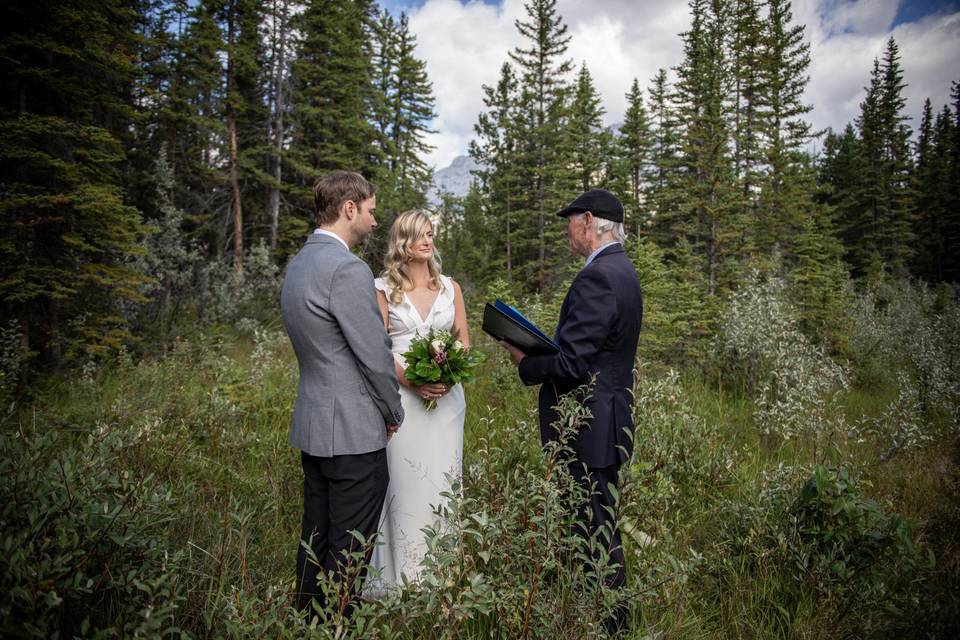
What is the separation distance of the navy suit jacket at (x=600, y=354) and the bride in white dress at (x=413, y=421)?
992 mm

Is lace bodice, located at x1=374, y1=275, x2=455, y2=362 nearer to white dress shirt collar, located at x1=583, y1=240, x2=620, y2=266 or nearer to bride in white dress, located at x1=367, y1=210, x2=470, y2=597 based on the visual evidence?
bride in white dress, located at x1=367, y1=210, x2=470, y2=597

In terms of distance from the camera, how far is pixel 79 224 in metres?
7.47

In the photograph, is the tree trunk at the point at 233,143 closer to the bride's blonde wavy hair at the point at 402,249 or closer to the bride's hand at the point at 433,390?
the bride's blonde wavy hair at the point at 402,249

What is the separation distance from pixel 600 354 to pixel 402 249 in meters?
1.87

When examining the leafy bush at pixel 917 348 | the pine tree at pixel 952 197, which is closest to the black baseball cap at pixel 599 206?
the leafy bush at pixel 917 348

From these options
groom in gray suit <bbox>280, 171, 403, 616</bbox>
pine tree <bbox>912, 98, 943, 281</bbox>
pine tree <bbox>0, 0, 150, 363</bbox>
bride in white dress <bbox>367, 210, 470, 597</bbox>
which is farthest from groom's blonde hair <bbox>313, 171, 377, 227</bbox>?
pine tree <bbox>912, 98, 943, 281</bbox>

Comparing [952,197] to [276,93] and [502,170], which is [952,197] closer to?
[502,170]

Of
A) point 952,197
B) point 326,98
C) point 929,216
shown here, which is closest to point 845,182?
point 929,216

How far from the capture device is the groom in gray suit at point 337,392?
2717 mm

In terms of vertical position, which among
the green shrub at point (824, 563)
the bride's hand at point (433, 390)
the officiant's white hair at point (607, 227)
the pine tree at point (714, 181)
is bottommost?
the green shrub at point (824, 563)

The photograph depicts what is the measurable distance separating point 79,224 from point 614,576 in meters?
9.04

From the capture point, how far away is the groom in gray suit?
2717 mm

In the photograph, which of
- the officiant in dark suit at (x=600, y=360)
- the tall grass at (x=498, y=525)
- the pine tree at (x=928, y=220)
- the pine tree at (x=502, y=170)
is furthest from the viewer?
the pine tree at (x=928, y=220)

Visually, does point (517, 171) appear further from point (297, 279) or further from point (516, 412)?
point (297, 279)
